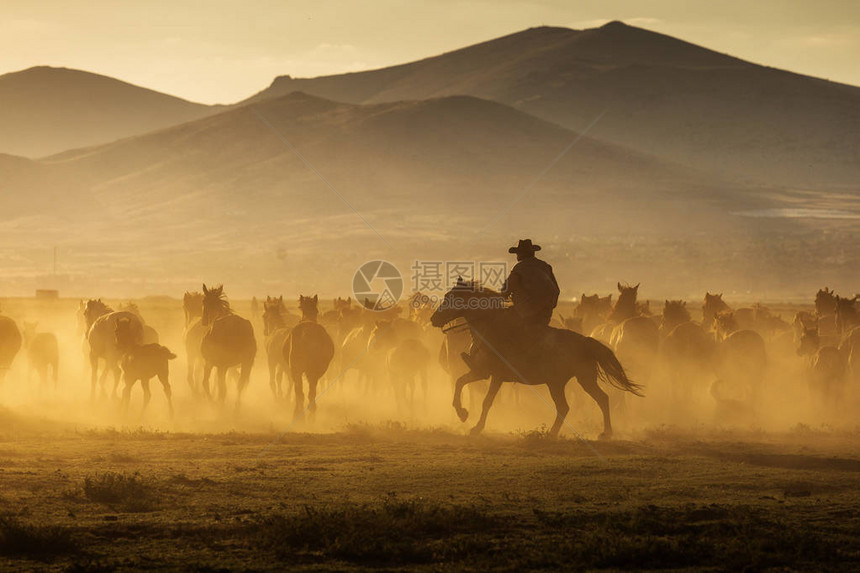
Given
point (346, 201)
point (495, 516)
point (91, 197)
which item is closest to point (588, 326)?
point (495, 516)

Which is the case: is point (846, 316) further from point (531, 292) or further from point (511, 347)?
point (511, 347)

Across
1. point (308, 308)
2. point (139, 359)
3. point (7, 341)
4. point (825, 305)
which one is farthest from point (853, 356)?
point (7, 341)

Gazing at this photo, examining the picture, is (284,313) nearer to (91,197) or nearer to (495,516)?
(495,516)

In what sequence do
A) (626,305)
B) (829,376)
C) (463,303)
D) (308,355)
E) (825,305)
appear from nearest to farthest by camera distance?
(463,303) → (308,355) → (829,376) → (626,305) → (825,305)

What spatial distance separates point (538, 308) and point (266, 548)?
773 cm

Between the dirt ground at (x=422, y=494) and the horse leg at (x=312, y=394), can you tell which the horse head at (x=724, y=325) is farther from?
the horse leg at (x=312, y=394)

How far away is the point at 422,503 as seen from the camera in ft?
38.1

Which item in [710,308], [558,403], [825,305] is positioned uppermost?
[825,305]

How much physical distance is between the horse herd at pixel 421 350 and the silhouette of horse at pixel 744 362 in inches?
0.9

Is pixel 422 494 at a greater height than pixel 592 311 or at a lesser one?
lesser

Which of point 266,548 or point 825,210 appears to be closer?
point 266,548

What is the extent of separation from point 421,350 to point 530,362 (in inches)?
247

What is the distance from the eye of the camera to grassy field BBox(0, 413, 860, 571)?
9633 millimetres

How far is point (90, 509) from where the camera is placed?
11.3 meters
